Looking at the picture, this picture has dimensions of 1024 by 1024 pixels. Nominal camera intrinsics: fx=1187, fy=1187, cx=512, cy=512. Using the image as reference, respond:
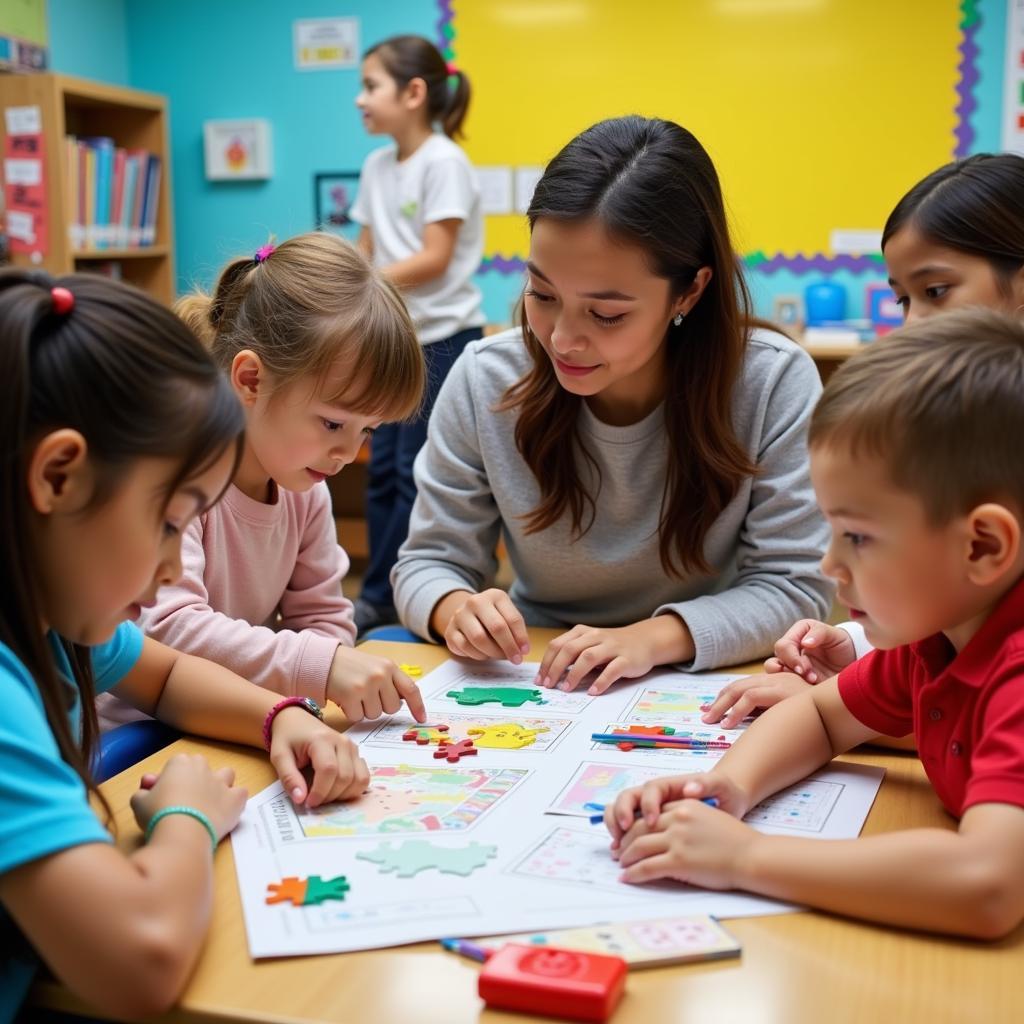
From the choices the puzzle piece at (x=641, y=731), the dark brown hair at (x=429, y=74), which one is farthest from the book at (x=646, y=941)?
the dark brown hair at (x=429, y=74)

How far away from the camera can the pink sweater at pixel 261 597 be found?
3.98ft

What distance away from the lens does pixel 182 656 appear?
1174 millimetres

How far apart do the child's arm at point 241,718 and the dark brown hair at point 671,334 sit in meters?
0.55

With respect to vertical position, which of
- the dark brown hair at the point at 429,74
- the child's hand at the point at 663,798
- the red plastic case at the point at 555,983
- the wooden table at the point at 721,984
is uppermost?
the dark brown hair at the point at 429,74

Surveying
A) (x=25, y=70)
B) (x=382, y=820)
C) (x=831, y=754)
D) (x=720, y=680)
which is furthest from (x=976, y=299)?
(x=25, y=70)

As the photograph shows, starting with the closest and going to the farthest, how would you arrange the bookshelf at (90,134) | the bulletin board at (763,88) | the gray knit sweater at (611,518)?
the gray knit sweater at (611,518) < the bookshelf at (90,134) < the bulletin board at (763,88)

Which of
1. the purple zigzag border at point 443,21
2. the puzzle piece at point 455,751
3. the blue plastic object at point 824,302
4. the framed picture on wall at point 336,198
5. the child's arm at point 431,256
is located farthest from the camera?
the framed picture on wall at point 336,198

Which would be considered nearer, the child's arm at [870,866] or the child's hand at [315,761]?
the child's arm at [870,866]

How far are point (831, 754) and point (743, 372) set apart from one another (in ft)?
2.07

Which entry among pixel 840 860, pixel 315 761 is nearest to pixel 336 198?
pixel 315 761

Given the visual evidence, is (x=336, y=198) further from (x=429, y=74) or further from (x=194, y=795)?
(x=194, y=795)

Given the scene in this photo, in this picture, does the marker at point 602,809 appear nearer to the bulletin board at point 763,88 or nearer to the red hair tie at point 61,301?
the red hair tie at point 61,301

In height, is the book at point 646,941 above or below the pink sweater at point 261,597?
below

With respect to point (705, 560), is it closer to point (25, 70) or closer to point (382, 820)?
point (382, 820)
